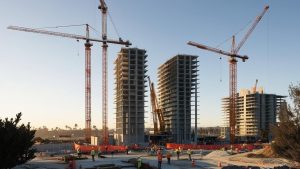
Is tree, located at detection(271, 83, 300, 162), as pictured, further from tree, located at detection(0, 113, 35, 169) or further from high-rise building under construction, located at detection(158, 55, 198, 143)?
high-rise building under construction, located at detection(158, 55, 198, 143)

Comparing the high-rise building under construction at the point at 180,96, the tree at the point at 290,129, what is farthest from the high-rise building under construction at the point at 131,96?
the tree at the point at 290,129

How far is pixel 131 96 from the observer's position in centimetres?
14638

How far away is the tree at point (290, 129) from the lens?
31.1m

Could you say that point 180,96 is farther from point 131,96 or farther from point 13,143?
point 13,143

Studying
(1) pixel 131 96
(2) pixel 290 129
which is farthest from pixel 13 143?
(1) pixel 131 96

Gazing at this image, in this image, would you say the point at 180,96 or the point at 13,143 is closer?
the point at 13,143

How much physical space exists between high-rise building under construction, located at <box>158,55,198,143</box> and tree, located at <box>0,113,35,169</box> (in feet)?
418

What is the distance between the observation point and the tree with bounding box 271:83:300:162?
3109 centimetres

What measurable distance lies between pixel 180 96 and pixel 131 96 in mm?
26635

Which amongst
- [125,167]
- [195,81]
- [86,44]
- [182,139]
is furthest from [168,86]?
[125,167]

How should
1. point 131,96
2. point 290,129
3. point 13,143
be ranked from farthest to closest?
point 131,96, point 290,129, point 13,143

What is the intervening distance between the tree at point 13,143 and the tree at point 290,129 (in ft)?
70.2

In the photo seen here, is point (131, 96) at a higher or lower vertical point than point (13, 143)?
higher

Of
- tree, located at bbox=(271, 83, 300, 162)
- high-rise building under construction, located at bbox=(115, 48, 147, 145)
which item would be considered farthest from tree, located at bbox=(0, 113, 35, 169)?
high-rise building under construction, located at bbox=(115, 48, 147, 145)
